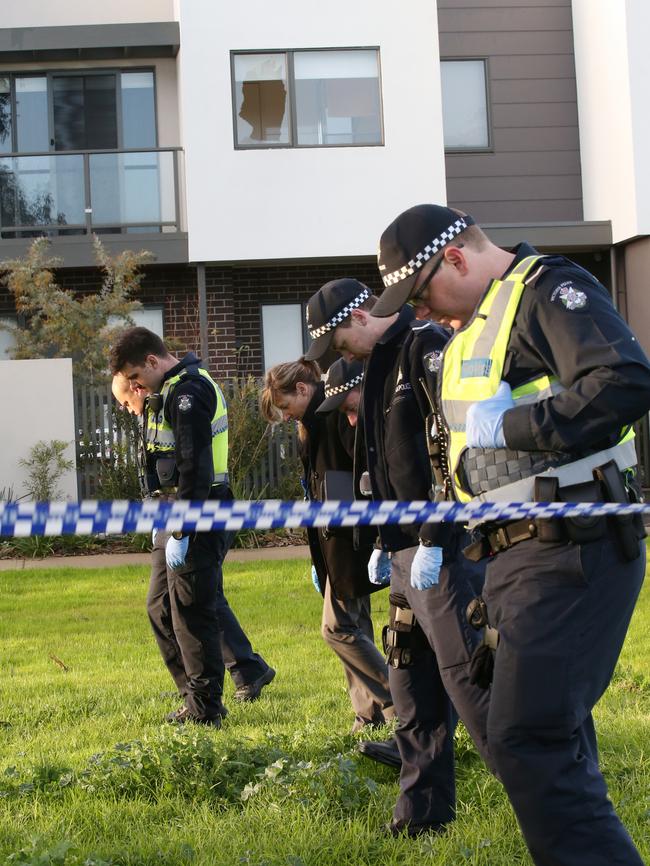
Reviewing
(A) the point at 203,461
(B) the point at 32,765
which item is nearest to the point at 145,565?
(A) the point at 203,461

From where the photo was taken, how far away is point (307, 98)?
18.8 metres

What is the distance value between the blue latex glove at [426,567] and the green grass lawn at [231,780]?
2.95 ft

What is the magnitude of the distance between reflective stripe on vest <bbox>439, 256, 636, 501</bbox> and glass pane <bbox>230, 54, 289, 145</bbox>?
15.7 meters

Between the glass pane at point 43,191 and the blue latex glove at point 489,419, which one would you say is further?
the glass pane at point 43,191

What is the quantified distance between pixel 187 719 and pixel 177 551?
923 millimetres

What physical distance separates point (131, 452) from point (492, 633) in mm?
12377

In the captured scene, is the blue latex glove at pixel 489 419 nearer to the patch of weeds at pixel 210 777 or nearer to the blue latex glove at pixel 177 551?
the patch of weeds at pixel 210 777

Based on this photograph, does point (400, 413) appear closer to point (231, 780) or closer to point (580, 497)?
point (580, 497)

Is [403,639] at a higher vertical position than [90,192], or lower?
lower

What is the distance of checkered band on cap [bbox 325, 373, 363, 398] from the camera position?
18.5 ft

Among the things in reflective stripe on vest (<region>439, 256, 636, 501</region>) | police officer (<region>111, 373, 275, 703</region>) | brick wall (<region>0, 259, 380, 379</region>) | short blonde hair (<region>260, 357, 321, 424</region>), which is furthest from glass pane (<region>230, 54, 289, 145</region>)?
reflective stripe on vest (<region>439, 256, 636, 501</region>)

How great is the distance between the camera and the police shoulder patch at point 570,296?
3178 millimetres

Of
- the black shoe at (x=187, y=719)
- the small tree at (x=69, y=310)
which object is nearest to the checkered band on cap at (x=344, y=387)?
the black shoe at (x=187, y=719)

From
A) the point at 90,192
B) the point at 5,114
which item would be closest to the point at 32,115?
the point at 5,114
